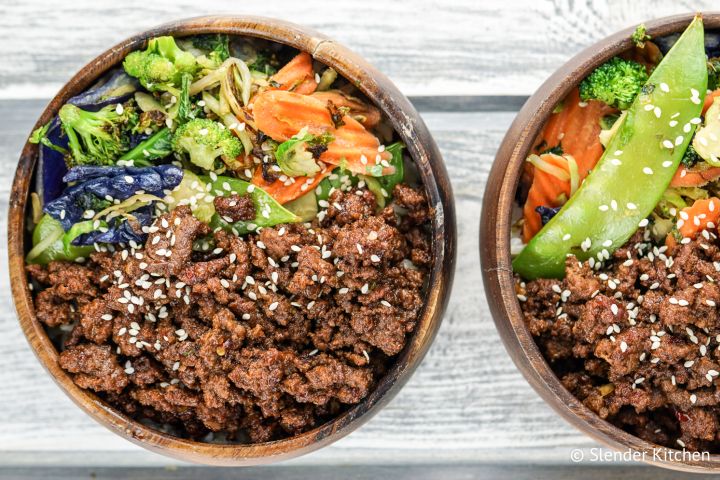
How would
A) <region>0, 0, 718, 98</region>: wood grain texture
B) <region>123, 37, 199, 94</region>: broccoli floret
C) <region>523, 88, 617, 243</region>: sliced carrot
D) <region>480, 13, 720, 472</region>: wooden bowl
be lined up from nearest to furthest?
1. <region>480, 13, 720, 472</region>: wooden bowl
2. <region>123, 37, 199, 94</region>: broccoli floret
3. <region>523, 88, 617, 243</region>: sliced carrot
4. <region>0, 0, 718, 98</region>: wood grain texture

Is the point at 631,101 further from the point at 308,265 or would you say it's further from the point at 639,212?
the point at 308,265

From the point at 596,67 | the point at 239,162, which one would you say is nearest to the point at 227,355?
the point at 239,162

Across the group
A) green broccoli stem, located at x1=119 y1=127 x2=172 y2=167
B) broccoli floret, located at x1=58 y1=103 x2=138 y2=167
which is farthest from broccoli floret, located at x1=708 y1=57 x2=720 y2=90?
broccoli floret, located at x1=58 y1=103 x2=138 y2=167

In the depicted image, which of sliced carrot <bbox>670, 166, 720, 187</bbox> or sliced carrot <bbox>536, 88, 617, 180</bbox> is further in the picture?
sliced carrot <bbox>536, 88, 617, 180</bbox>

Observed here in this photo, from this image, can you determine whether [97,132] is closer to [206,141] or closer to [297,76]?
[206,141]

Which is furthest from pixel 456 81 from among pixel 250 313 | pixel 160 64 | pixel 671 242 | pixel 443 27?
pixel 250 313

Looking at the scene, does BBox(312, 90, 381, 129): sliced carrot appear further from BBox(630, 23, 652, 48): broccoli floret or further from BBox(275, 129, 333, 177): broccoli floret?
BBox(630, 23, 652, 48): broccoli floret
